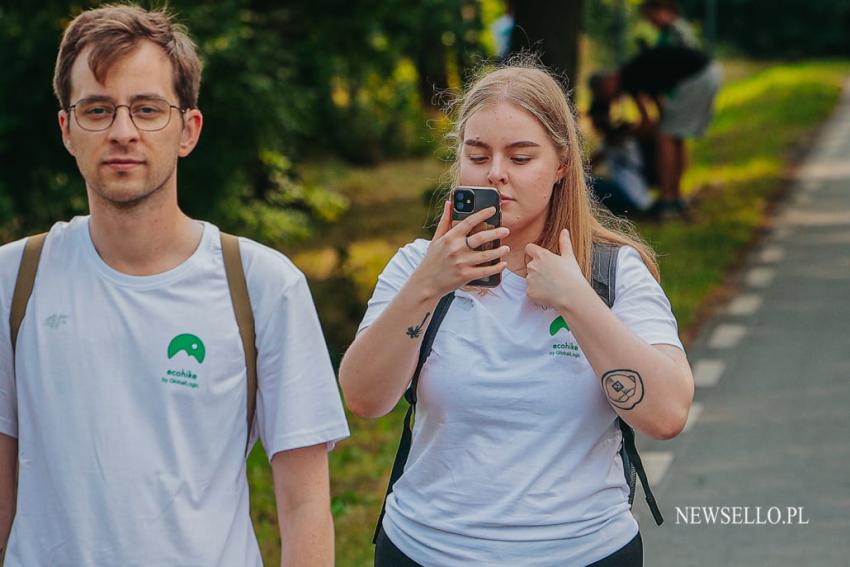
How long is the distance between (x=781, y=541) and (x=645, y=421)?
346 centimetres

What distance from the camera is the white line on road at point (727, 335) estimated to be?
10.4m

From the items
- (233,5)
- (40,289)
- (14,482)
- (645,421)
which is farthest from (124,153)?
(233,5)

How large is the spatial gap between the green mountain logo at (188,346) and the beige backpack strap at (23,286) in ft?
1.01

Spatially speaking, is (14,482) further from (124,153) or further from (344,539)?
(344,539)

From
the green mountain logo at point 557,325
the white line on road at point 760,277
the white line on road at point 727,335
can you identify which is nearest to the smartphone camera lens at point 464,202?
the green mountain logo at point 557,325

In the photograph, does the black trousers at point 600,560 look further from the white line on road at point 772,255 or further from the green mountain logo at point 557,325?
the white line on road at point 772,255

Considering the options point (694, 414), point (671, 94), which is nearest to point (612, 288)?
point (694, 414)

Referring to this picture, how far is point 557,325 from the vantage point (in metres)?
3.22

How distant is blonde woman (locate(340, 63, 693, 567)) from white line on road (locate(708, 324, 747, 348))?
726 centimetres

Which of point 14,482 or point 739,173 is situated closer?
point 14,482

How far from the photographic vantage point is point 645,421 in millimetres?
3098

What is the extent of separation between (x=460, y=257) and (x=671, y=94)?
13.7m

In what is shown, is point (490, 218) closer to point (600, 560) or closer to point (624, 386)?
point (624, 386)

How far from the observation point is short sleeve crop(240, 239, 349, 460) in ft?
10.1
